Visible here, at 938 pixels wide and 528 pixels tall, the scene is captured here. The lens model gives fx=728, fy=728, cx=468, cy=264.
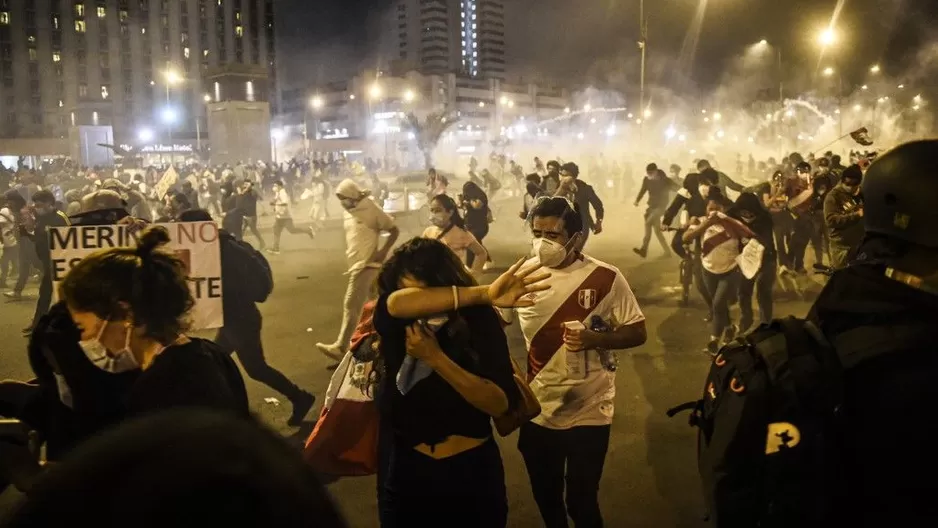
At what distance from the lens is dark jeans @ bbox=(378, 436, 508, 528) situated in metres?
2.76

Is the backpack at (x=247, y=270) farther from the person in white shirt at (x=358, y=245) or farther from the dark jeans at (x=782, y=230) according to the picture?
the dark jeans at (x=782, y=230)

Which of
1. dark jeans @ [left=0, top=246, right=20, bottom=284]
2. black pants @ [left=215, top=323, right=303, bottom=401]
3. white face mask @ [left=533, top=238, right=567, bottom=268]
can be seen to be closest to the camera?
white face mask @ [left=533, top=238, right=567, bottom=268]

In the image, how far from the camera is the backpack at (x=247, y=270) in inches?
223

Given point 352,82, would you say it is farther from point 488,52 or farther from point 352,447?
point 352,447

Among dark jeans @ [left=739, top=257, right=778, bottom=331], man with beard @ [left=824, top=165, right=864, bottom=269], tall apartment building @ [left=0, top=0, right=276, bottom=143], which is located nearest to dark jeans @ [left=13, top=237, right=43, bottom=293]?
dark jeans @ [left=739, top=257, right=778, bottom=331]

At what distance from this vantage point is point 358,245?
7.67 meters

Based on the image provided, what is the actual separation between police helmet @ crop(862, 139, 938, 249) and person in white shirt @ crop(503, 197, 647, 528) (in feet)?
5.75

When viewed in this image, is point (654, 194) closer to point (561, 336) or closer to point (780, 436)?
point (561, 336)

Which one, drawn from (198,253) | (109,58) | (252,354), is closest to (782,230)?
(252,354)

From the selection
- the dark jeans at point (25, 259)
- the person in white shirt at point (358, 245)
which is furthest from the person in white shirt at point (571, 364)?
the dark jeans at point (25, 259)

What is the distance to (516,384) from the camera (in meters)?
2.90

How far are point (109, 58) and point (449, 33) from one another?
8634cm

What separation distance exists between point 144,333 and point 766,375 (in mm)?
2088

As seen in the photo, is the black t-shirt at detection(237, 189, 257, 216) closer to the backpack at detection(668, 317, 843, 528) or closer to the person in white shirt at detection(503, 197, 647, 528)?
the person in white shirt at detection(503, 197, 647, 528)
